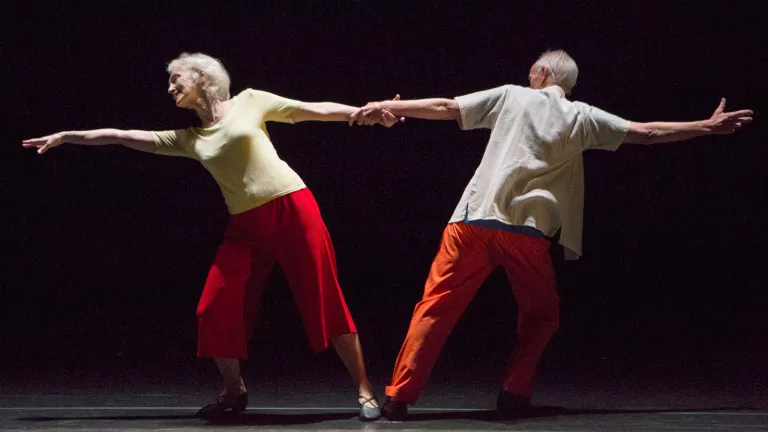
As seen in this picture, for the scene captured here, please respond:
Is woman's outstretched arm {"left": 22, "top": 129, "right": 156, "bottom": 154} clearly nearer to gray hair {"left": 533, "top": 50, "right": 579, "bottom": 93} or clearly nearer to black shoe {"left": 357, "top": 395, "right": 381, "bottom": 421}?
black shoe {"left": 357, "top": 395, "right": 381, "bottom": 421}

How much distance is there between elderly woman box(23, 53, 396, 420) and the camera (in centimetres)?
322

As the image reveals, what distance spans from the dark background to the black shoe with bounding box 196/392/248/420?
193 centimetres


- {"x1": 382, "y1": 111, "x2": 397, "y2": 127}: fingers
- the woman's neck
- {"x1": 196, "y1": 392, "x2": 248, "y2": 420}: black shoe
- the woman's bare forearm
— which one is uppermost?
the woman's neck

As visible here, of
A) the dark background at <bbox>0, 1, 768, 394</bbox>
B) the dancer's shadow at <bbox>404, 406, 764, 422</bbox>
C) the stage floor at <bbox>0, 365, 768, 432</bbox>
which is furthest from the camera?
the dark background at <bbox>0, 1, 768, 394</bbox>

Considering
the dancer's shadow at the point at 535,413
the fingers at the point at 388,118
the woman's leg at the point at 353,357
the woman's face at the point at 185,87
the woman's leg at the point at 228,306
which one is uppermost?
the woman's face at the point at 185,87

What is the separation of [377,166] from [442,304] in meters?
2.97

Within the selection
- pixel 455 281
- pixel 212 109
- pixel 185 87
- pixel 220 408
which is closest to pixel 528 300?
pixel 455 281

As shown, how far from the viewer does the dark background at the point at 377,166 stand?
580cm

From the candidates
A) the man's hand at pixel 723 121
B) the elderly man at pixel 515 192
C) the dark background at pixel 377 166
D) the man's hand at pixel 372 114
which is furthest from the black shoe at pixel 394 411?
the dark background at pixel 377 166

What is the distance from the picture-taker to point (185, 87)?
10.7ft

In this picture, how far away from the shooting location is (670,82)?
5.88 meters

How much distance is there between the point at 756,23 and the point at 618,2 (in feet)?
2.44

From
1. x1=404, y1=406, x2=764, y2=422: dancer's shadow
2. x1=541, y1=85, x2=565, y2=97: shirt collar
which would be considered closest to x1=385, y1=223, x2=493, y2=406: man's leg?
x1=404, y1=406, x2=764, y2=422: dancer's shadow

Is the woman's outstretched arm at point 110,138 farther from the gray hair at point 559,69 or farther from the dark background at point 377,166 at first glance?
the dark background at point 377,166
